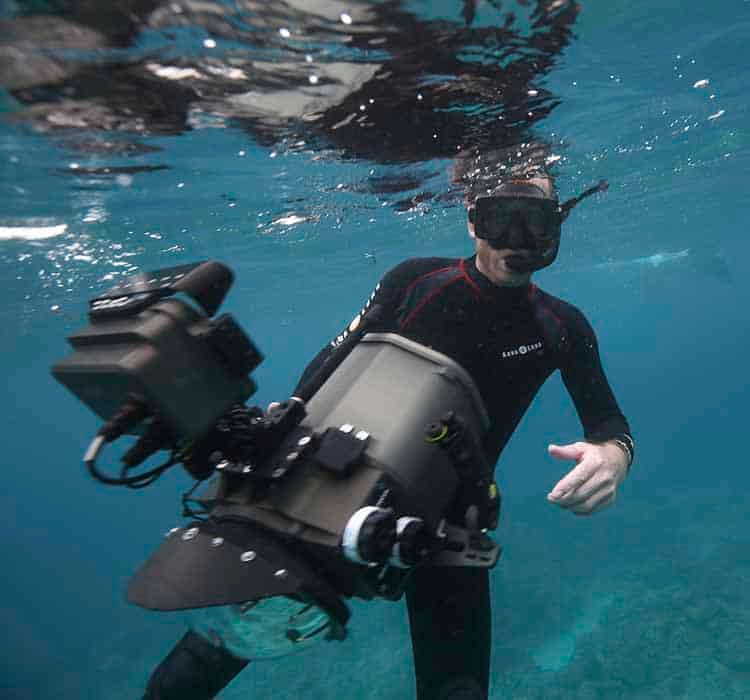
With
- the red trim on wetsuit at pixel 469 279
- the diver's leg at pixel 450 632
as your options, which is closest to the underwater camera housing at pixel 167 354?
the diver's leg at pixel 450 632

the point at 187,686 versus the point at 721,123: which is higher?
the point at 721,123

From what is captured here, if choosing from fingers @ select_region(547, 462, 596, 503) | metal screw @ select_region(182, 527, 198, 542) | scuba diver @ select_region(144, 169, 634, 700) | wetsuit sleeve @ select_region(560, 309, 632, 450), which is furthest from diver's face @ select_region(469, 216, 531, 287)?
metal screw @ select_region(182, 527, 198, 542)

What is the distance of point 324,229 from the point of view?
1616 centimetres

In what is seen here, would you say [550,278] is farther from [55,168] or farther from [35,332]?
[55,168]

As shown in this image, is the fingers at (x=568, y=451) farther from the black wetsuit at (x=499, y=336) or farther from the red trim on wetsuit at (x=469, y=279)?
the red trim on wetsuit at (x=469, y=279)

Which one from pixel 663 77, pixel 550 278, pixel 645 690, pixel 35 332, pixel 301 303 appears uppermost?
pixel 663 77

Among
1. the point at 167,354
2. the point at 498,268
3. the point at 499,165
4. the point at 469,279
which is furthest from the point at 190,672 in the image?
the point at 499,165

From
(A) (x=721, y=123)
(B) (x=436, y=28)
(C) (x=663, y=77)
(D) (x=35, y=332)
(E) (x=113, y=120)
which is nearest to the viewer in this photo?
(B) (x=436, y=28)

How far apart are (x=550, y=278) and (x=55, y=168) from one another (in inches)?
1446

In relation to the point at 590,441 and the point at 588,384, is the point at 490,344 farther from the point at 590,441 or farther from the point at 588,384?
the point at 590,441

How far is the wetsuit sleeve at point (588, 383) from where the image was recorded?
4480mm

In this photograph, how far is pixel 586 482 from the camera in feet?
10.4

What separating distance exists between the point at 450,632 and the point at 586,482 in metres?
1.48

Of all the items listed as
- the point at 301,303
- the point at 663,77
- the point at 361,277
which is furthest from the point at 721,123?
the point at 301,303
